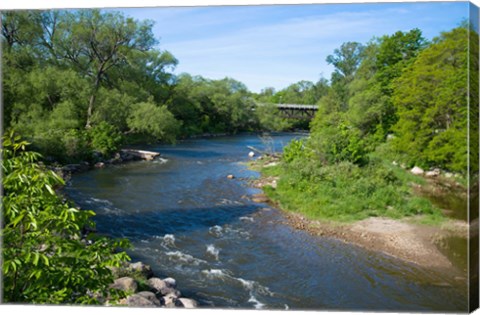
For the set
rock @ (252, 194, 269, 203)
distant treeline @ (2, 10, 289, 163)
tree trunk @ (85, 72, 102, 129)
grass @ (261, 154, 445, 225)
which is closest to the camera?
distant treeline @ (2, 10, 289, 163)

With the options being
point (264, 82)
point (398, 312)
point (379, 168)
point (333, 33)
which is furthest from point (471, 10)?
point (379, 168)

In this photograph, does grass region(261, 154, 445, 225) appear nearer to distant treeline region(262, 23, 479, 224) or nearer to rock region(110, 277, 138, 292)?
distant treeline region(262, 23, 479, 224)

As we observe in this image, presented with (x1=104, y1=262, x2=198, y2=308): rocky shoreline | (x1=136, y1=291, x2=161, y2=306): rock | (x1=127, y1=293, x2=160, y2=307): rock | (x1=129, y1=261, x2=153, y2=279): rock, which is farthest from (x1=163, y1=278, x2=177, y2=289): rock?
(x1=127, y1=293, x2=160, y2=307): rock

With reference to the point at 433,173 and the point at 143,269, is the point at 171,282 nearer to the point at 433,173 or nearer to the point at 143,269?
the point at 143,269

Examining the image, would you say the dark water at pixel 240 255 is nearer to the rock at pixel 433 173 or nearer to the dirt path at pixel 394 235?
the dirt path at pixel 394 235

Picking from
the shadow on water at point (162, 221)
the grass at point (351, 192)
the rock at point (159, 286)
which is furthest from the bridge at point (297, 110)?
the rock at point (159, 286)

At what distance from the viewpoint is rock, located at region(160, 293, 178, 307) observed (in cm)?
405

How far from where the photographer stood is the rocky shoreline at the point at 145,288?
3.85 metres

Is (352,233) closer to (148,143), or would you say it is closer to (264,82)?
(264,82)


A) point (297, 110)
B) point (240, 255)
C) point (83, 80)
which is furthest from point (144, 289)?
point (83, 80)

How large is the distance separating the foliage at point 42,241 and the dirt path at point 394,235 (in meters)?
3.04

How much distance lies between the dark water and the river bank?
0.14 meters

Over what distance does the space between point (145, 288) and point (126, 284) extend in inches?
8.8

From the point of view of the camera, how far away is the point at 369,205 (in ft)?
22.8
